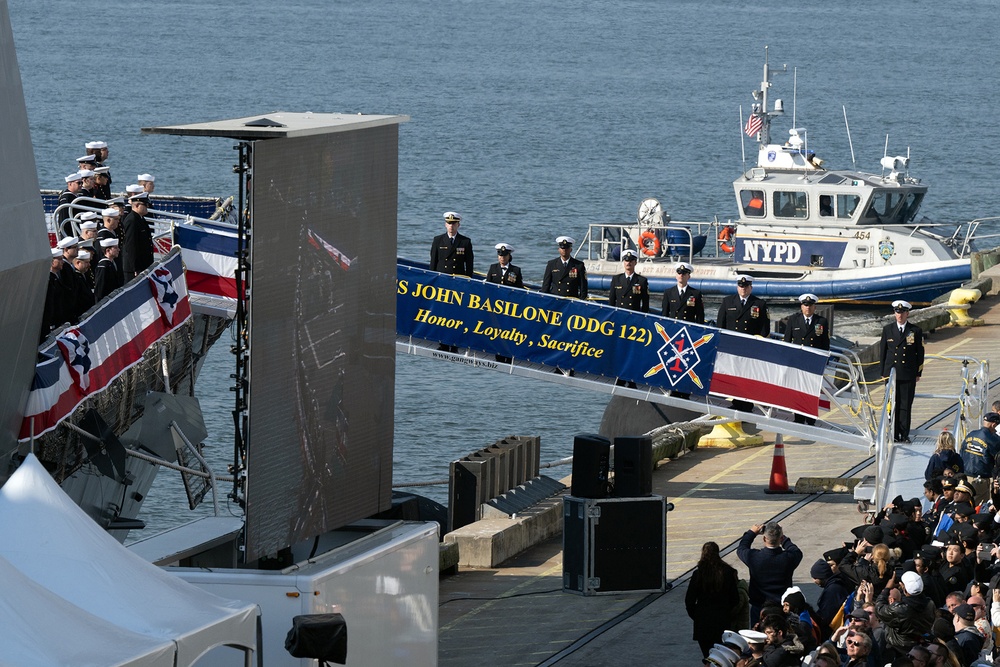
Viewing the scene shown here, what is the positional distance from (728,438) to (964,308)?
1311cm

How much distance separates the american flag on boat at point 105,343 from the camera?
1318 centimetres

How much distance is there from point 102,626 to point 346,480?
3260mm

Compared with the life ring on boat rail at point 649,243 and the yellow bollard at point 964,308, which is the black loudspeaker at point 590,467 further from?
the life ring on boat rail at point 649,243

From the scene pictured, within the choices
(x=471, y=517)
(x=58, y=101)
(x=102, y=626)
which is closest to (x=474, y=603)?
(x=471, y=517)

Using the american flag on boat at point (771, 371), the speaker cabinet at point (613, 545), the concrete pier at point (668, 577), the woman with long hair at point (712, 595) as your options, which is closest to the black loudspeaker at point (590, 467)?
the speaker cabinet at point (613, 545)

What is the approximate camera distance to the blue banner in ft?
69.1

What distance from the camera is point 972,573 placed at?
12.3 m

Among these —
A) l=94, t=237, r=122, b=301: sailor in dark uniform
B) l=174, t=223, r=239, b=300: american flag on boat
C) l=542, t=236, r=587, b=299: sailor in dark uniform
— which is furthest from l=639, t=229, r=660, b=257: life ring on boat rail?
l=94, t=237, r=122, b=301: sailor in dark uniform

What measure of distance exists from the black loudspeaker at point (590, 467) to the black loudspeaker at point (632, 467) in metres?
0.16

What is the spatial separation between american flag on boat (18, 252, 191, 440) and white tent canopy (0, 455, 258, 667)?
11.7 ft

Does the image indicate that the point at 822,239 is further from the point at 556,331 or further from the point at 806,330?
the point at 556,331

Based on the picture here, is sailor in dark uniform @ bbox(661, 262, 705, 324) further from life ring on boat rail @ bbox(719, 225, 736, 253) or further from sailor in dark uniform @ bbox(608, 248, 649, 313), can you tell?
life ring on boat rail @ bbox(719, 225, 736, 253)

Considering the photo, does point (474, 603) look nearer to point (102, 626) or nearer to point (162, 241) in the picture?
point (162, 241)

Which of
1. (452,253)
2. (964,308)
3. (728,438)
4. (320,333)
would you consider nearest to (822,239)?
(964,308)
